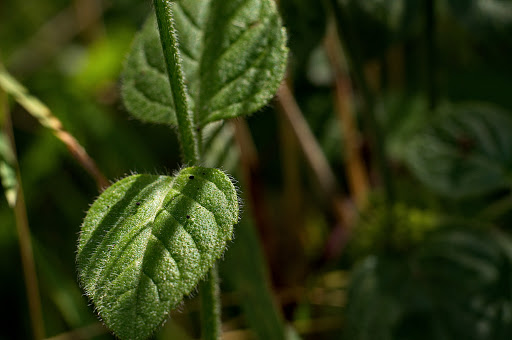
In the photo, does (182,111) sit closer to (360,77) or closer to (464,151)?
(360,77)

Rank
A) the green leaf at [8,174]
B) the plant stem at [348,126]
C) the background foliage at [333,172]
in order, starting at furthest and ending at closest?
the plant stem at [348,126], the background foliage at [333,172], the green leaf at [8,174]

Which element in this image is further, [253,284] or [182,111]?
[253,284]

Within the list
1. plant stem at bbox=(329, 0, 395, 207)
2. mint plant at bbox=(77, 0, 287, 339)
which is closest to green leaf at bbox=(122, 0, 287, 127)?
mint plant at bbox=(77, 0, 287, 339)

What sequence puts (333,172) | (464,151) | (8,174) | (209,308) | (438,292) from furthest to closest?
1. (333,172)
2. (464,151)
3. (438,292)
4. (8,174)
5. (209,308)

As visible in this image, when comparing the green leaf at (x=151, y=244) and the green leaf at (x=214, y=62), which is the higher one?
the green leaf at (x=214, y=62)

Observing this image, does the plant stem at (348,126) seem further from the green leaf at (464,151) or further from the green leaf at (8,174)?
the green leaf at (8,174)

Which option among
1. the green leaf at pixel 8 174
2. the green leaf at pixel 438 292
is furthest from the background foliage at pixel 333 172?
the green leaf at pixel 8 174

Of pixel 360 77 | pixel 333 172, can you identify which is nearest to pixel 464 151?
pixel 360 77
